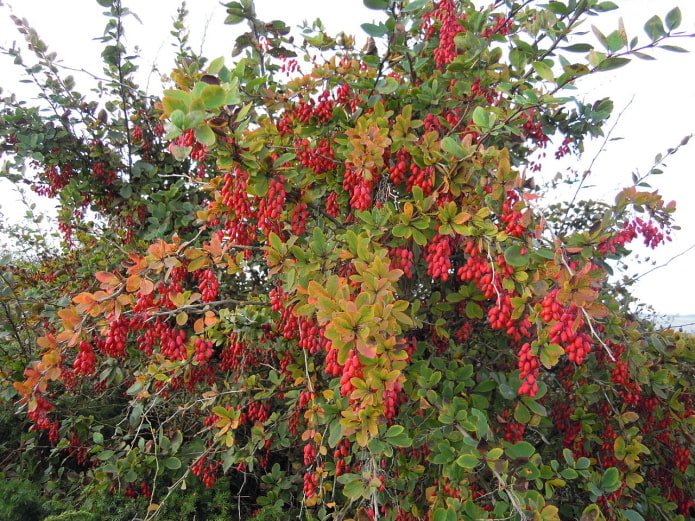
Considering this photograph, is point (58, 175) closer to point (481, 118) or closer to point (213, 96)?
point (213, 96)

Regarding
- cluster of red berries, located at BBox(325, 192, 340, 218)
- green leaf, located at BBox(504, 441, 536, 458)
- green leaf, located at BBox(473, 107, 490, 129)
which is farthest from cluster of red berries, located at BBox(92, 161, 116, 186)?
green leaf, located at BBox(504, 441, 536, 458)

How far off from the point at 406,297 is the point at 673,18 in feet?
4.84

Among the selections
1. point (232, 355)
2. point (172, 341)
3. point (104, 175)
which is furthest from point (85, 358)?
point (104, 175)

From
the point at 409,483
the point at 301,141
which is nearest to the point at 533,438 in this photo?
the point at 409,483

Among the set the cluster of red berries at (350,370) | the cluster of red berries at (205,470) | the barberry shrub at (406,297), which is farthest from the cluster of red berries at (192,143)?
the cluster of red berries at (205,470)

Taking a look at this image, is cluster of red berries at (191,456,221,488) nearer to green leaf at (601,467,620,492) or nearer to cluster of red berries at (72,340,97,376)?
cluster of red berries at (72,340,97,376)

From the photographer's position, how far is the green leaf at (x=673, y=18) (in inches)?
45.8

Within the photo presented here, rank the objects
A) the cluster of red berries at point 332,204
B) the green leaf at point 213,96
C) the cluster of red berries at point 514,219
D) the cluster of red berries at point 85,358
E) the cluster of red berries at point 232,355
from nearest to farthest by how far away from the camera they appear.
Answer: the green leaf at point 213,96 → the cluster of red berries at point 514,219 → the cluster of red berries at point 85,358 → the cluster of red berries at point 332,204 → the cluster of red berries at point 232,355

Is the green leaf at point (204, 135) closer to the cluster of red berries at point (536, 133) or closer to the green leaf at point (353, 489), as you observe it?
the green leaf at point (353, 489)

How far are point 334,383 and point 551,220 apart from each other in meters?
2.35

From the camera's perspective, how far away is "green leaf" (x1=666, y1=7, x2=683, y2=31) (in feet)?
3.82

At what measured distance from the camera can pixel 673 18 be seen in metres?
1.18

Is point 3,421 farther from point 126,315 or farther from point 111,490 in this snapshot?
point 126,315

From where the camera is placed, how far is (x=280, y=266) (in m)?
1.65
